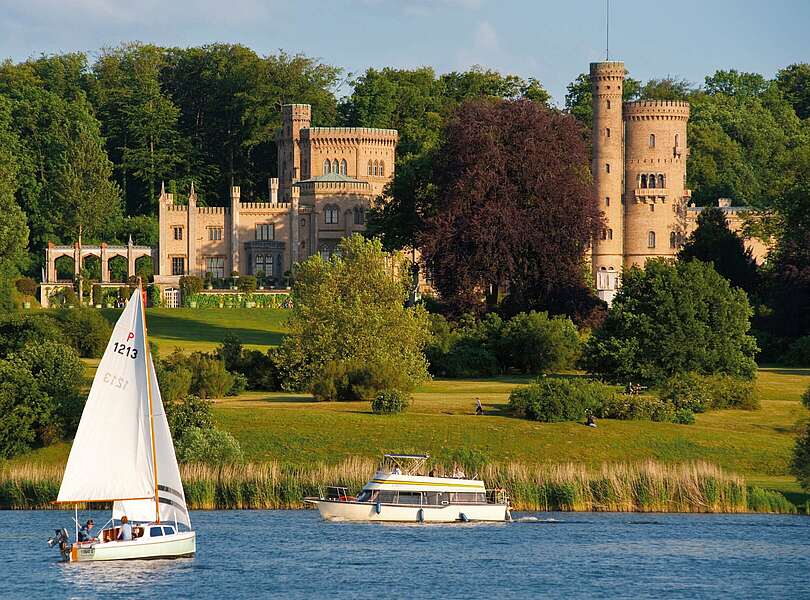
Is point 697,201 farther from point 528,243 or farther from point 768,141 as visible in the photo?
point 528,243

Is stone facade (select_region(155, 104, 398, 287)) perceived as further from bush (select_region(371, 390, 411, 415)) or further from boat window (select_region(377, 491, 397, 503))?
boat window (select_region(377, 491, 397, 503))

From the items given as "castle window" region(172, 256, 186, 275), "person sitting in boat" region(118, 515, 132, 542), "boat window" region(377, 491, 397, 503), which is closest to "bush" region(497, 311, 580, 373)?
"boat window" region(377, 491, 397, 503)

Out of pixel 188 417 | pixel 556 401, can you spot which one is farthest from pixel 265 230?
pixel 188 417

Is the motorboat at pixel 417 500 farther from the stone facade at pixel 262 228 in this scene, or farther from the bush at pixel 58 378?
the stone facade at pixel 262 228

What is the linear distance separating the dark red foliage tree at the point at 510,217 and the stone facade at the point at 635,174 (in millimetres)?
31462

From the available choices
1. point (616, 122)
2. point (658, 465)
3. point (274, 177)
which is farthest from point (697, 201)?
point (658, 465)

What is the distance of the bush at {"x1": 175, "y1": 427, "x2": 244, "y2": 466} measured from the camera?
65.4 meters

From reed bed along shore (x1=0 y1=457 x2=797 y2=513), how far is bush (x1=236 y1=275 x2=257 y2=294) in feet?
233

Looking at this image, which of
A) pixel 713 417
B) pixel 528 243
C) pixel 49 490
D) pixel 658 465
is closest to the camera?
pixel 49 490

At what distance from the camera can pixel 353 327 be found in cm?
8569

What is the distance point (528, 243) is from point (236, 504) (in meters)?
46.3

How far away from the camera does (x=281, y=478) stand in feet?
205

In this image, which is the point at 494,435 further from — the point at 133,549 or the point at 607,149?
the point at 607,149

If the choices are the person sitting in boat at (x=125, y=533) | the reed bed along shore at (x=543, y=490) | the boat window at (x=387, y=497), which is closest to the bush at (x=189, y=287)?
the reed bed along shore at (x=543, y=490)
